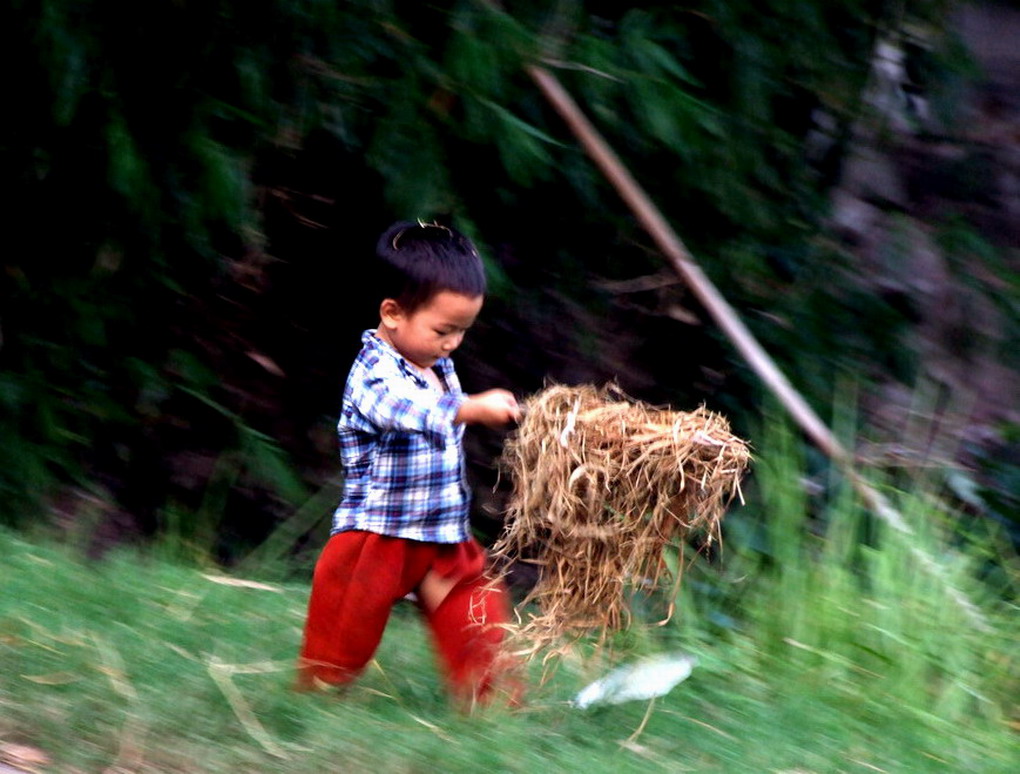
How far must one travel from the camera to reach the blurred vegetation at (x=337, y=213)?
5.23m

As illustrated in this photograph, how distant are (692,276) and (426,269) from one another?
210 centimetres

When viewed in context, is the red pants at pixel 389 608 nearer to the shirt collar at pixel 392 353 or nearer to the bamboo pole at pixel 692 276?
the shirt collar at pixel 392 353

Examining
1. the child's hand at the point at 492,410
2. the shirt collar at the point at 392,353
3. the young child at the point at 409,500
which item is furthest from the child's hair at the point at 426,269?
the child's hand at the point at 492,410

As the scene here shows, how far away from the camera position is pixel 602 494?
3262mm

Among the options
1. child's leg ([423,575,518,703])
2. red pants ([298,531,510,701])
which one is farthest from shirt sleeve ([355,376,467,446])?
child's leg ([423,575,518,703])

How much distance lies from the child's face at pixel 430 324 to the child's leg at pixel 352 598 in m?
0.49

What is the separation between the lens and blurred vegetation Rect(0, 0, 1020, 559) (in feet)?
17.1

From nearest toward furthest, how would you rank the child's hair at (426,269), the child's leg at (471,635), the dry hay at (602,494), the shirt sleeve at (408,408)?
1. the dry hay at (602,494)
2. the shirt sleeve at (408,408)
3. the child's hair at (426,269)
4. the child's leg at (471,635)

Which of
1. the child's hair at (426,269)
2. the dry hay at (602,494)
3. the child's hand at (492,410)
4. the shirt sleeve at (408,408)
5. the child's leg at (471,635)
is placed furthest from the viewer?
the child's leg at (471,635)

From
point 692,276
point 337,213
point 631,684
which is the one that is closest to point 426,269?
point 631,684

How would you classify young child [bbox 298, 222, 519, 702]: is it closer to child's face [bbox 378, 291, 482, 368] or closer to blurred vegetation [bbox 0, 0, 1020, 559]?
child's face [bbox 378, 291, 482, 368]

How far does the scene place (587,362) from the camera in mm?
6344

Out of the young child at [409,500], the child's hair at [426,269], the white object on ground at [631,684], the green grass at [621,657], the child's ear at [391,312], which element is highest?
the child's hair at [426,269]

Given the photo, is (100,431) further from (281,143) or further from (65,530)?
(281,143)
